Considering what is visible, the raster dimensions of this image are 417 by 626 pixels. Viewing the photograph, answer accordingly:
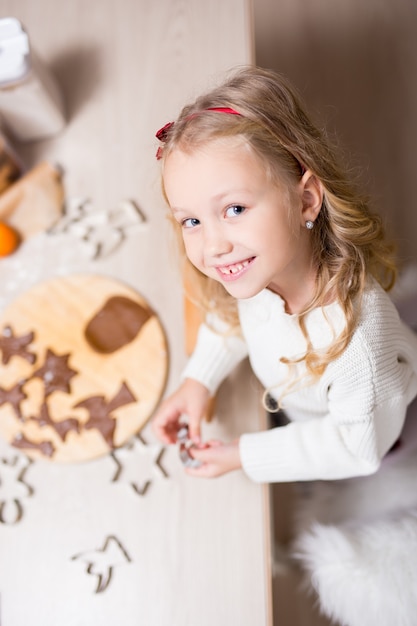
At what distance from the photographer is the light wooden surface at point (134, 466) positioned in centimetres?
70

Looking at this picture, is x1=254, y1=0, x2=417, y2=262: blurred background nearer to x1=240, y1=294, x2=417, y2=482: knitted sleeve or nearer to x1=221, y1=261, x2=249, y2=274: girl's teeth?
x1=240, y1=294, x2=417, y2=482: knitted sleeve

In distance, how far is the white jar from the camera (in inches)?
31.7

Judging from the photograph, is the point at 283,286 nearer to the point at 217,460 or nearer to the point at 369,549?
the point at 217,460

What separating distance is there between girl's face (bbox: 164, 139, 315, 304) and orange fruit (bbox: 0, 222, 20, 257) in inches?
15.7

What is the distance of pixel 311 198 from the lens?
0.58 meters

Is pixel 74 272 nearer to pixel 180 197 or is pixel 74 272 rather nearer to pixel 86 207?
pixel 86 207

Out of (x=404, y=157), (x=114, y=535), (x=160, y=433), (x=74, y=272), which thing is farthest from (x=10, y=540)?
(x=404, y=157)

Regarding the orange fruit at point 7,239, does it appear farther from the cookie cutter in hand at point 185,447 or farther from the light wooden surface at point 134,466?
the cookie cutter in hand at point 185,447

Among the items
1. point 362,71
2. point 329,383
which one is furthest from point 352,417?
point 362,71

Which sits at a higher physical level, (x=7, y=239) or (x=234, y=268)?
(x=234, y=268)

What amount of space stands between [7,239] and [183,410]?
0.38 metres

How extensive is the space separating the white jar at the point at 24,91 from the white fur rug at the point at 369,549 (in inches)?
29.3

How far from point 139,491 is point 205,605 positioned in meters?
0.16

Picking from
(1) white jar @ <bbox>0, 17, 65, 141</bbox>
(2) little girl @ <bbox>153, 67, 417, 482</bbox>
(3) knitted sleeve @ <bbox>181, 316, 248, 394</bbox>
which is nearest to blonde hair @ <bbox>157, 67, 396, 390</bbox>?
(2) little girl @ <bbox>153, 67, 417, 482</bbox>
